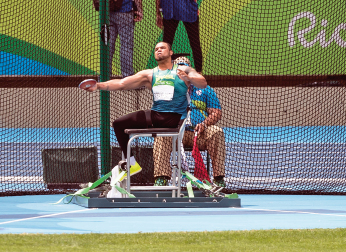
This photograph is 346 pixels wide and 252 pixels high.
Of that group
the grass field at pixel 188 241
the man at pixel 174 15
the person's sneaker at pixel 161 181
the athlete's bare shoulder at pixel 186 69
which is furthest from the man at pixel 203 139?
the grass field at pixel 188 241

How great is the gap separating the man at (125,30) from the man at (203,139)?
4.72 ft

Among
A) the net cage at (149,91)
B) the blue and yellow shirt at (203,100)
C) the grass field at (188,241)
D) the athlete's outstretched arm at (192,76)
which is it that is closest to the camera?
the grass field at (188,241)

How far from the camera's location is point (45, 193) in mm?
8250

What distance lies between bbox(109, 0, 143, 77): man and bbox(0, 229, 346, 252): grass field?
4.35 metres

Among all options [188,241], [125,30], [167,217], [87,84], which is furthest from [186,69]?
[125,30]

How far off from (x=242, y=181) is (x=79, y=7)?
3560 millimetres

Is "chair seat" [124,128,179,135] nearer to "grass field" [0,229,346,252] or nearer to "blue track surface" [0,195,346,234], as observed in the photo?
"blue track surface" [0,195,346,234]

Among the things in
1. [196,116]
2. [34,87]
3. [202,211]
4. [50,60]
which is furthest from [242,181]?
[34,87]

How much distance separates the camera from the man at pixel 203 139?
25.4 feet

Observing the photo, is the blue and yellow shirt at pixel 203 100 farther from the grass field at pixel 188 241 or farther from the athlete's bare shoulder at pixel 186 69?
the grass field at pixel 188 241

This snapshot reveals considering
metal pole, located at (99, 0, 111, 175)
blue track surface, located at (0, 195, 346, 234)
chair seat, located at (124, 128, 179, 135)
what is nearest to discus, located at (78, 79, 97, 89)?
chair seat, located at (124, 128, 179, 135)

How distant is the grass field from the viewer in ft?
15.1

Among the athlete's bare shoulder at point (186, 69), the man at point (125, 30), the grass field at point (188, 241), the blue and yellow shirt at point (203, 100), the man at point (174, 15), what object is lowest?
the grass field at point (188, 241)

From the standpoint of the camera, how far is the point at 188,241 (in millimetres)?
4855
